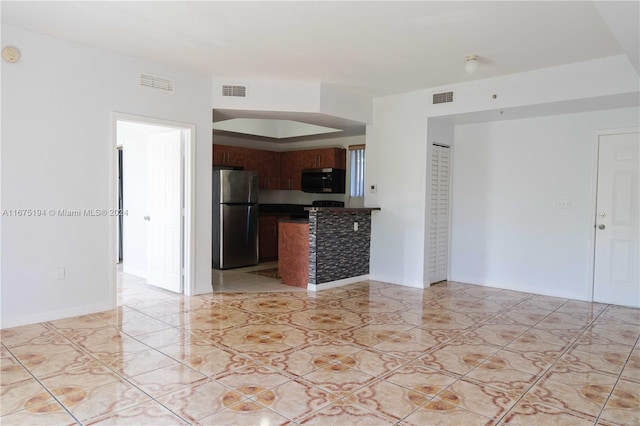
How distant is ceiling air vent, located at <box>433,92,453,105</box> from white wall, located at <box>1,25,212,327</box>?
3.28 metres

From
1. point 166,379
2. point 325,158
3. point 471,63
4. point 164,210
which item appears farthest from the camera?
point 325,158

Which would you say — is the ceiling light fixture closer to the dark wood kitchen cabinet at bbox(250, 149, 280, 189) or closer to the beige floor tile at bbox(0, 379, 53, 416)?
the beige floor tile at bbox(0, 379, 53, 416)

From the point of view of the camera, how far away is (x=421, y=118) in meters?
5.56

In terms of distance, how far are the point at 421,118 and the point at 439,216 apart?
1393 millimetres

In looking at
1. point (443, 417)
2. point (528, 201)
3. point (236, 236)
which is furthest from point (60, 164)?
point (528, 201)

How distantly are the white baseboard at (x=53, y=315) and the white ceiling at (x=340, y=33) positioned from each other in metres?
2.52

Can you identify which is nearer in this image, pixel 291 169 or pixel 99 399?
pixel 99 399

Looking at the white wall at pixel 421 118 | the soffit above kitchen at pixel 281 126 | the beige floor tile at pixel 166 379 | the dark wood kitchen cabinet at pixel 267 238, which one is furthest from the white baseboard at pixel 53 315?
the dark wood kitchen cabinet at pixel 267 238

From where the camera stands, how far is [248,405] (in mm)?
2354

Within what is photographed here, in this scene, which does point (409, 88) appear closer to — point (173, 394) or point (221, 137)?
point (221, 137)

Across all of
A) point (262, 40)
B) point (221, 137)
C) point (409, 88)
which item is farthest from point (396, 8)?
point (221, 137)

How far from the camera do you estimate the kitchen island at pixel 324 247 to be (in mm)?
5426

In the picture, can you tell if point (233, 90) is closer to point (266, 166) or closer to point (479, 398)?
point (266, 166)

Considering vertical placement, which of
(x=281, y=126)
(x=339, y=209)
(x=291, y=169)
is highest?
(x=281, y=126)
